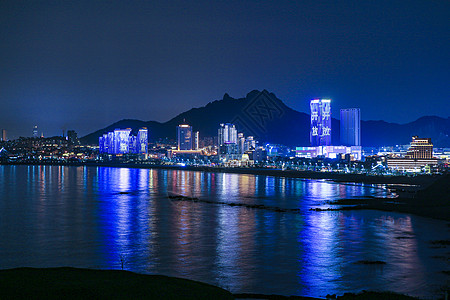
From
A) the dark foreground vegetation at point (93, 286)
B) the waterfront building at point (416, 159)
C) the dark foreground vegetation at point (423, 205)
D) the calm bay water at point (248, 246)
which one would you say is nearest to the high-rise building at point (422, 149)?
the waterfront building at point (416, 159)

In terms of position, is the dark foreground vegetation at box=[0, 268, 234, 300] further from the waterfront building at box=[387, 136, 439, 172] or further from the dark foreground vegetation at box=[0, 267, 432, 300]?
the waterfront building at box=[387, 136, 439, 172]

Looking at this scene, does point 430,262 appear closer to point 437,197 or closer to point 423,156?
point 437,197

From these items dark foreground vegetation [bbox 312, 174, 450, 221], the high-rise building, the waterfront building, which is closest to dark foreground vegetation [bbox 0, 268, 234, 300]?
dark foreground vegetation [bbox 312, 174, 450, 221]

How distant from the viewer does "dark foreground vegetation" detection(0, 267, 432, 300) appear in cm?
1307

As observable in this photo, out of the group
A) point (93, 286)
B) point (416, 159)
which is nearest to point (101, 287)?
point (93, 286)

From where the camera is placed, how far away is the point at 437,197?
172 ft

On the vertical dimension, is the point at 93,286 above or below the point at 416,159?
below

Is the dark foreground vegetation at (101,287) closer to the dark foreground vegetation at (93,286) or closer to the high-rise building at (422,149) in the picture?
the dark foreground vegetation at (93,286)

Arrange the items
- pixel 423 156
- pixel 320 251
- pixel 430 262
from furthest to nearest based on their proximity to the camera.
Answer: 1. pixel 423 156
2. pixel 320 251
3. pixel 430 262

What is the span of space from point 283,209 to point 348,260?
25.2m

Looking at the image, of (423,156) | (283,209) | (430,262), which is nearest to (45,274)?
(430,262)

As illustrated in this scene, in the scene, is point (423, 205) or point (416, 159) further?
point (416, 159)

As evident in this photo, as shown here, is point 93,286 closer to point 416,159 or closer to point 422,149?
point 416,159

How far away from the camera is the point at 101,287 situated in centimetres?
1410
